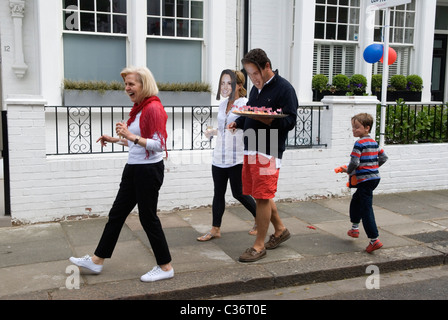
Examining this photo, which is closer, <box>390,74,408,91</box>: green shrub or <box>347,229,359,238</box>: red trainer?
<box>347,229,359,238</box>: red trainer

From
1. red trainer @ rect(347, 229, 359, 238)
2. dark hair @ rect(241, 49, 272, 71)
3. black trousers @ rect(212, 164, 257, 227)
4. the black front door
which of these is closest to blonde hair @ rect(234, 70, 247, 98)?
dark hair @ rect(241, 49, 272, 71)

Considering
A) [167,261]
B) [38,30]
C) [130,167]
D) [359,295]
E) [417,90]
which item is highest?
[38,30]

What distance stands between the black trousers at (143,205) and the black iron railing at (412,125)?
5.21 m

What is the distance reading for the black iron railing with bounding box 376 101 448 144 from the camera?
848 cm

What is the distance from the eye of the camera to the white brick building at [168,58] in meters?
6.07

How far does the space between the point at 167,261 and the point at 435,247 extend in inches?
125

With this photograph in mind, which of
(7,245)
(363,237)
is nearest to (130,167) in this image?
(7,245)

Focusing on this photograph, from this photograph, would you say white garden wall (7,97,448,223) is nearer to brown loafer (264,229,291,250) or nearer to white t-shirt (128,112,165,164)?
brown loafer (264,229,291,250)

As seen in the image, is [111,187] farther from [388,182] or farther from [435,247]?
[388,182]

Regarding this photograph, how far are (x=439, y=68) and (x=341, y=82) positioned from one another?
4.79m

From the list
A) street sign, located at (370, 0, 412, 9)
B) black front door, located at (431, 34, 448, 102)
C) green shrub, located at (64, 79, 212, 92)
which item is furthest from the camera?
black front door, located at (431, 34, 448, 102)

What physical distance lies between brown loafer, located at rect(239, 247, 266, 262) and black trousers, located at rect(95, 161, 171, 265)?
90 cm

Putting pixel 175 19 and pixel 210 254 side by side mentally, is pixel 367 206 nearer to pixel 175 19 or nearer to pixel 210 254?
pixel 210 254
